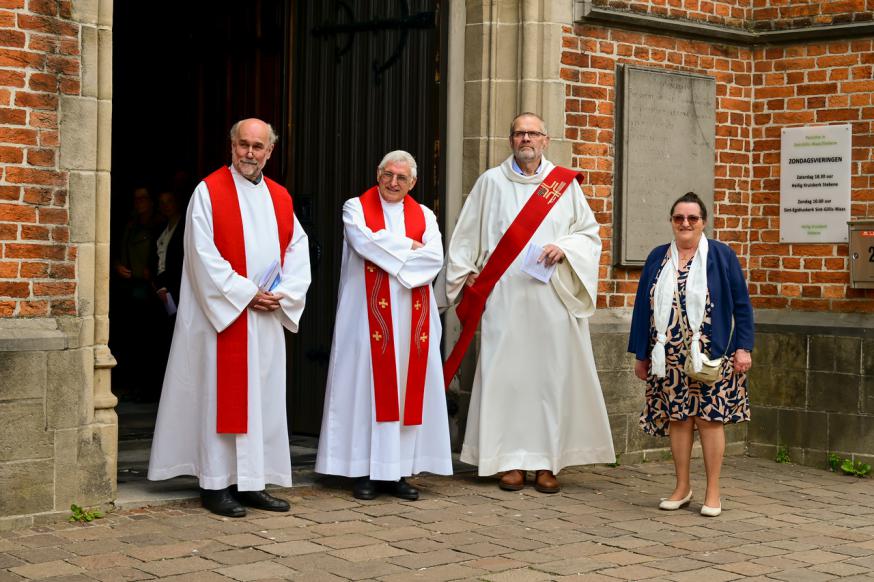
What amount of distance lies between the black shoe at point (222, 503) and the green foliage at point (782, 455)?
4127 mm

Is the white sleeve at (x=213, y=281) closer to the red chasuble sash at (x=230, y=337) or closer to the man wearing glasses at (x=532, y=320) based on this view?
the red chasuble sash at (x=230, y=337)

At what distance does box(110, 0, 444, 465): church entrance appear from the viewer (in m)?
8.95

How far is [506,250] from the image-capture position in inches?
319

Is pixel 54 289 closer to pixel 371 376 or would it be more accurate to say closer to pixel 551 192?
pixel 371 376

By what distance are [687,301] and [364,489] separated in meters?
1.95

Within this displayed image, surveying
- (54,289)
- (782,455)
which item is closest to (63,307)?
(54,289)

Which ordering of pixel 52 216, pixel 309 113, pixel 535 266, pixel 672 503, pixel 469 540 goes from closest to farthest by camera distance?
pixel 469 540 < pixel 52 216 < pixel 672 503 < pixel 535 266 < pixel 309 113

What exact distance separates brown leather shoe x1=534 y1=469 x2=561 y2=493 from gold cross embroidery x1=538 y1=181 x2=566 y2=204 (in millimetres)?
1529

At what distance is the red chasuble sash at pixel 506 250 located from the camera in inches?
319

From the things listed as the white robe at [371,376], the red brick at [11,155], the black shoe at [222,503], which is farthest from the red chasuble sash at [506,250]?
the red brick at [11,155]

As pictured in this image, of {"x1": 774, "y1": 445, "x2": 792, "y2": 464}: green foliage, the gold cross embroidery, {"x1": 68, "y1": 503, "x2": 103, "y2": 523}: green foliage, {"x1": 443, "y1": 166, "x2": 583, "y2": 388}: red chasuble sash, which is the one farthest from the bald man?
{"x1": 774, "y1": 445, "x2": 792, "y2": 464}: green foliage

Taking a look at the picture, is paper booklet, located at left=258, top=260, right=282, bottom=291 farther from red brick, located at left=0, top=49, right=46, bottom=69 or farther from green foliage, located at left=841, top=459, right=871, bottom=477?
green foliage, located at left=841, top=459, right=871, bottom=477

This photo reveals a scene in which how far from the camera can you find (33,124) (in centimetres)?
671

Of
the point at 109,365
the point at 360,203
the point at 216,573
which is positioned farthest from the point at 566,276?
the point at 216,573
